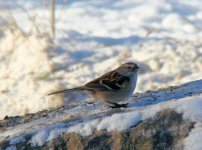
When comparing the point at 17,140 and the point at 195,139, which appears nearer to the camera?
the point at 195,139

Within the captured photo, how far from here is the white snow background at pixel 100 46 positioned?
820cm

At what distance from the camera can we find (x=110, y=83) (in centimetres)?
462

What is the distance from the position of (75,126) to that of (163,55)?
192 inches

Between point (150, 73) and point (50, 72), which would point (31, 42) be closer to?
point (50, 72)

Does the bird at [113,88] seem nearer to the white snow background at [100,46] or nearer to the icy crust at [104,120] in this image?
the icy crust at [104,120]

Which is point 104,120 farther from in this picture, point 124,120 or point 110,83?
point 110,83

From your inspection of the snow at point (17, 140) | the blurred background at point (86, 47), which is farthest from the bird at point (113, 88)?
the blurred background at point (86, 47)

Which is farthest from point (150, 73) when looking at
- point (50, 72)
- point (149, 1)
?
point (149, 1)

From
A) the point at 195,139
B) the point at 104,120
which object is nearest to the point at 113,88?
the point at 104,120

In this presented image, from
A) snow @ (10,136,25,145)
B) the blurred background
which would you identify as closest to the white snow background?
the blurred background

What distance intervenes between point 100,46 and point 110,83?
4929mm

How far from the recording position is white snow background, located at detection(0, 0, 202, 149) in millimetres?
8195

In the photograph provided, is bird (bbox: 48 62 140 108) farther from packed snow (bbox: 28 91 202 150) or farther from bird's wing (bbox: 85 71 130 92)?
packed snow (bbox: 28 91 202 150)

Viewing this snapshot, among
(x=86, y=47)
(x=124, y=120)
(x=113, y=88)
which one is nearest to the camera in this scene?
(x=124, y=120)
